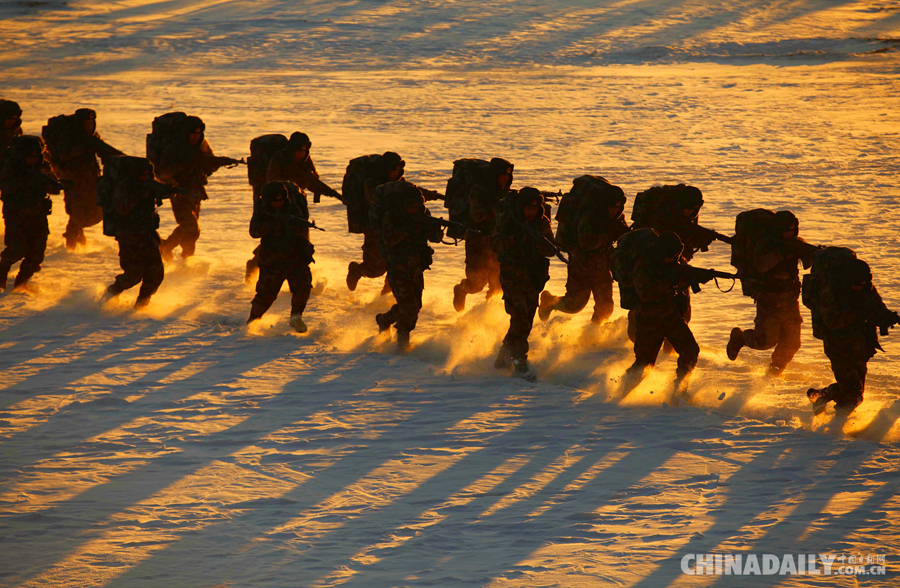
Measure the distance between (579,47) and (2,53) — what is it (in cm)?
2158

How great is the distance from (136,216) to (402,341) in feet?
12.2

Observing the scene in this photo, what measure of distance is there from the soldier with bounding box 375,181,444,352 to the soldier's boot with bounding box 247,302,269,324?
174 cm

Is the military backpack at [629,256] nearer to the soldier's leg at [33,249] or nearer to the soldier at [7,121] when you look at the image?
the soldier's leg at [33,249]

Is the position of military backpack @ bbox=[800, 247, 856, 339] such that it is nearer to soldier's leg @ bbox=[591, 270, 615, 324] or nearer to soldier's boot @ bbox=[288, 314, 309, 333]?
soldier's leg @ bbox=[591, 270, 615, 324]

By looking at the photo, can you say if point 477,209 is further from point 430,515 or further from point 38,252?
point 38,252

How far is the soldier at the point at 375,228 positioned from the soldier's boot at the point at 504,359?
1.70 meters

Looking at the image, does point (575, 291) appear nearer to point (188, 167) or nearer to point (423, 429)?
point (423, 429)

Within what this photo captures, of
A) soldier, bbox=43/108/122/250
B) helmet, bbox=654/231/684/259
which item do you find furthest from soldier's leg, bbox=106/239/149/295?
helmet, bbox=654/231/684/259

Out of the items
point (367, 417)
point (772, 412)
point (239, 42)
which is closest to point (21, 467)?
point (367, 417)

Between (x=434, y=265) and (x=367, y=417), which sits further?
(x=434, y=265)

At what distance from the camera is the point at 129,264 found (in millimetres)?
11375

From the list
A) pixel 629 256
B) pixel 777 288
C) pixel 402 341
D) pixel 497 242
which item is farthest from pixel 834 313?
pixel 402 341

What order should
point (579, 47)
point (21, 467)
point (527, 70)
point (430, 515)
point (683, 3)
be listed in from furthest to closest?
point (683, 3) → point (579, 47) → point (527, 70) → point (21, 467) → point (430, 515)

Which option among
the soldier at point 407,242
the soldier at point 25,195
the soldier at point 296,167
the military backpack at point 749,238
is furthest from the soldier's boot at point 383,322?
the soldier at point 25,195
